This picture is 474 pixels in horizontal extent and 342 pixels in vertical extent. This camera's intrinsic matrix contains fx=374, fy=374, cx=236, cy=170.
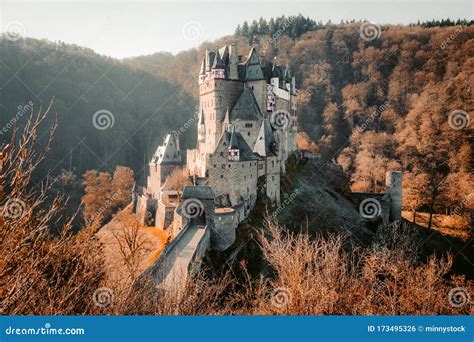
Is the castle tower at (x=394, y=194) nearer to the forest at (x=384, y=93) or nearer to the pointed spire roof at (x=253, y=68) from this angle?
the forest at (x=384, y=93)

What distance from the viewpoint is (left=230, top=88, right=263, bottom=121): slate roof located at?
30.5 m

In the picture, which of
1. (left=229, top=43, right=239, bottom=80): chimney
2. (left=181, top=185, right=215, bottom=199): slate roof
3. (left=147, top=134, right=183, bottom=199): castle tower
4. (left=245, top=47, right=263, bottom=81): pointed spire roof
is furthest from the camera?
(left=245, top=47, right=263, bottom=81): pointed spire roof

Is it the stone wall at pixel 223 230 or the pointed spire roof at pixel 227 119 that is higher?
the pointed spire roof at pixel 227 119

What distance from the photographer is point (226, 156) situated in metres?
24.2

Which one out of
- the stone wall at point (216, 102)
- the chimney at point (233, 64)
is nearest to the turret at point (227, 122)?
the stone wall at point (216, 102)

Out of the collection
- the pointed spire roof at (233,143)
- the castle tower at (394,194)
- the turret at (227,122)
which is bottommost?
the castle tower at (394,194)

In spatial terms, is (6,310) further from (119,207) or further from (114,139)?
(114,139)

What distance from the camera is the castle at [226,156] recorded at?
73.0ft

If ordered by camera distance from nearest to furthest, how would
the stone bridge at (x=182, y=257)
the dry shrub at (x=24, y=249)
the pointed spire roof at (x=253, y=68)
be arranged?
A: the dry shrub at (x=24, y=249) → the stone bridge at (x=182, y=257) → the pointed spire roof at (x=253, y=68)

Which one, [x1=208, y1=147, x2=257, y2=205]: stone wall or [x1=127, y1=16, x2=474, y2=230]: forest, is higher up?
[x1=127, y1=16, x2=474, y2=230]: forest

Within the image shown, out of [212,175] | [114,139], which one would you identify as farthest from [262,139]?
[114,139]

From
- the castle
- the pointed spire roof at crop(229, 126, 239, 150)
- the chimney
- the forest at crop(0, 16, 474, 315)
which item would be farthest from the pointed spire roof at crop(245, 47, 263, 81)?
the forest at crop(0, 16, 474, 315)

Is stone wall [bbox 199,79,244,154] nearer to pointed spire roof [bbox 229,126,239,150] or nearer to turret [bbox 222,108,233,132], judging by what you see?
turret [bbox 222,108,233,132]

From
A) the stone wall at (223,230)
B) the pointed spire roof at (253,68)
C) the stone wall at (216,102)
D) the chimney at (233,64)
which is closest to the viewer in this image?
the stone wall at (223,230)
